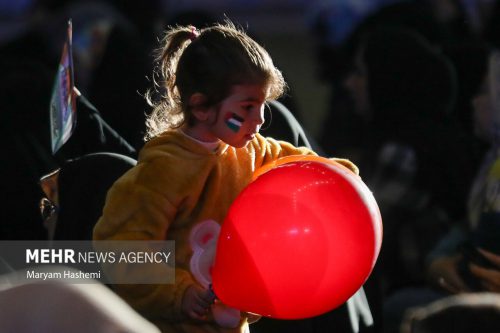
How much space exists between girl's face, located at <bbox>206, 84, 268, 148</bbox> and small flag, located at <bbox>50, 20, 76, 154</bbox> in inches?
19.2

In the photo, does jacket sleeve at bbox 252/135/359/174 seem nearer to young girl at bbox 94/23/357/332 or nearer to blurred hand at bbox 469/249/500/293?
young girl at bbox 94/23/357/332

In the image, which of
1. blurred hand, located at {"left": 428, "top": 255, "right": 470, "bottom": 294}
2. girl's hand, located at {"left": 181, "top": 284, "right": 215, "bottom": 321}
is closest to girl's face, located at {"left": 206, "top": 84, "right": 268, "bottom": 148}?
girl's hand, located at {"left": 181, "top": 284, "right": 215, "bottom": 321}

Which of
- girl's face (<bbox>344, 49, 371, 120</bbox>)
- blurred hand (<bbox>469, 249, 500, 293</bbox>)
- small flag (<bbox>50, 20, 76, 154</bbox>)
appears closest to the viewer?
small flag (<bbox>50, 20, 76, 154</bbox>)

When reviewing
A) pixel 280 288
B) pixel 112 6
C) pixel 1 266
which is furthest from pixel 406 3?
pixel 280 288

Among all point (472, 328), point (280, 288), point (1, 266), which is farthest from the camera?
point (1, 266)

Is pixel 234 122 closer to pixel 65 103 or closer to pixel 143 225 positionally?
pixel 143 225

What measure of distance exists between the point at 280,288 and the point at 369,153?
2240 mm

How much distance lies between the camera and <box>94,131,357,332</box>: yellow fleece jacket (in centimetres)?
283

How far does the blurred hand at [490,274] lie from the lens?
3.41 m

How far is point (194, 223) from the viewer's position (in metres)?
2.89

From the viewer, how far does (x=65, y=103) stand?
3266 mm

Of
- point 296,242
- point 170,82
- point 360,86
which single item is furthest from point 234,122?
point 360,86

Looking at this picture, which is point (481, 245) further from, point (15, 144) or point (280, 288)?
point (15, 144)

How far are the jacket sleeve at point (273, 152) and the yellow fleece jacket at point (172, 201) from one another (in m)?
0.04
